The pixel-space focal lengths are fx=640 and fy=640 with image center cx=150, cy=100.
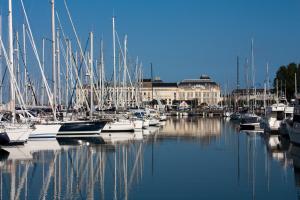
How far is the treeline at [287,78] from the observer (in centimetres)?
12375

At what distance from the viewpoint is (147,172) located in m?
30.8

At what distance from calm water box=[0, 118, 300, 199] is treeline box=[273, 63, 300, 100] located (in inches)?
3104

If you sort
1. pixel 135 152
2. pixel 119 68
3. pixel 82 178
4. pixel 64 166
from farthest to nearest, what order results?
pixel 119 68
pixel 135 152
pixel 64 166
pixel 82 178

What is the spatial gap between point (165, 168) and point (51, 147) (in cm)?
1323

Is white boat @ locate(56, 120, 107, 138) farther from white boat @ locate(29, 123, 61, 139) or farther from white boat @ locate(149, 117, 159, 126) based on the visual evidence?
white boat @ locate(149, 117, 159, 126)

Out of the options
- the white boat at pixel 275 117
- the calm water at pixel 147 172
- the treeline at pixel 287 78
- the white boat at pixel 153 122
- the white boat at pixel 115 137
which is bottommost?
the calm water at pixel 147 172

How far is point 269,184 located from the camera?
88.4ft

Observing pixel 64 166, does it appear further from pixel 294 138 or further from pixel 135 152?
pixel 294 138

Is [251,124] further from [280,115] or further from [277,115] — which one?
[280,115]

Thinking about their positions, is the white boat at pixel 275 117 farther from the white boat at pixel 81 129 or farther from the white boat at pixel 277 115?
the white boat at pixel 81 129

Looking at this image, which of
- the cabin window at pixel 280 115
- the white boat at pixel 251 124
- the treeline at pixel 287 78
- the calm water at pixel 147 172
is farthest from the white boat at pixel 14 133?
the treeline at pixel 287 78

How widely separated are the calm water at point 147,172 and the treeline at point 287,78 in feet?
259

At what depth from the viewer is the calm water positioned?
79.0 ft

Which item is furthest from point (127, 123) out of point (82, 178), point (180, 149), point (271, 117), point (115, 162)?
point (82, 178)
